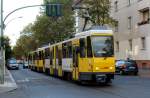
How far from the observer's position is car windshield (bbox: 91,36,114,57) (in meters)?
27.6

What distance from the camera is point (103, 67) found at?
89.6 ft

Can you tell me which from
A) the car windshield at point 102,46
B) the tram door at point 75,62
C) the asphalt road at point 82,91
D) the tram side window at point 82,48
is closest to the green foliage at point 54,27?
the tram door at point 75,62

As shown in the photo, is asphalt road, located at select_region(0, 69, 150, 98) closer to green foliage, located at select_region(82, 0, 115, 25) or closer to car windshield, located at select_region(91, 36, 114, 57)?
car windshield, located at select_region(91, 36, 114, 57)

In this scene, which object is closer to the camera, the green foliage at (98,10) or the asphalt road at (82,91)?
the asphalt road at (82,91)

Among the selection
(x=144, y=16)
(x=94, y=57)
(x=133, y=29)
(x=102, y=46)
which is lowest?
(x=94, y=57)

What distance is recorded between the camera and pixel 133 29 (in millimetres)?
57938

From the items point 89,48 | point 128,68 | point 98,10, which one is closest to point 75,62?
point 89,48

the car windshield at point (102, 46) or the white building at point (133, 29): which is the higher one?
the white building at point (133, 29)

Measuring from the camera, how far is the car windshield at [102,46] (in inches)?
1086

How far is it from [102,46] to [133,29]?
30.8 meters

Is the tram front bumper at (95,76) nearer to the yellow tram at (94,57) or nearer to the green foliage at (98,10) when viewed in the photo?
the yellow tram at (94,57)

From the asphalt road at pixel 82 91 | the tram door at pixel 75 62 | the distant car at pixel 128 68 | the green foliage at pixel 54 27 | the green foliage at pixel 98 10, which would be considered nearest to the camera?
the asphalt road at pixel 82 91

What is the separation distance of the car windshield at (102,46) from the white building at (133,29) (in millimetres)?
25599

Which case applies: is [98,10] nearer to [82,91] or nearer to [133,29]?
[133,29]
